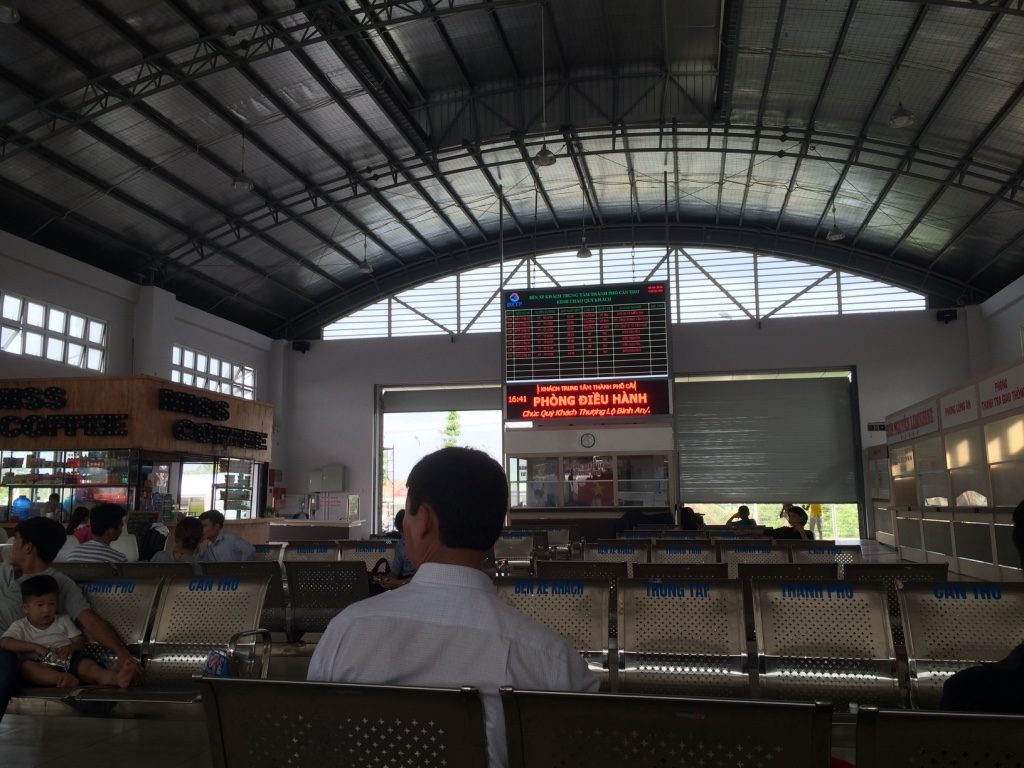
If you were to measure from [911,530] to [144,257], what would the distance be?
56.9 feet

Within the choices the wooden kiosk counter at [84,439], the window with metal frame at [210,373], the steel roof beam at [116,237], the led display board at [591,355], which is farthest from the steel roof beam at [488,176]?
the window with metal frame at [210,373]

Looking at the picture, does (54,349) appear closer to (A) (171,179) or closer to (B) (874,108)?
(A) (171,179)

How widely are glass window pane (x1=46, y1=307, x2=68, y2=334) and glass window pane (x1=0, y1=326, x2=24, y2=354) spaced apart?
2.42 feet

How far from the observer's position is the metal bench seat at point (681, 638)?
3.34m

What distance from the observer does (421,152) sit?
16.7m

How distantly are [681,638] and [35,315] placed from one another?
15.4 metres

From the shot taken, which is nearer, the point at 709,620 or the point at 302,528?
the point at 709,620

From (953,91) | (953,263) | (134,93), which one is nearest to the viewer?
(134,93)

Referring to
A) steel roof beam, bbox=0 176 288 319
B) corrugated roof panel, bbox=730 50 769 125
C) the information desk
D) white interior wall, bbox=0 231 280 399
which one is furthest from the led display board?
steel roof beam, bbox=0 176 288 319

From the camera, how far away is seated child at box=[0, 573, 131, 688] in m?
3.28

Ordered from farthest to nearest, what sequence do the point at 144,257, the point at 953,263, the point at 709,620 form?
the point at 953,263 < the point at 144,257 < the point at 709,620

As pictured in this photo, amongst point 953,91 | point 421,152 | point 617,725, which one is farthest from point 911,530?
point 617,725

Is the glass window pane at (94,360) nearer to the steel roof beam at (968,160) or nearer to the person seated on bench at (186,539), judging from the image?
the person seated on bench at (186,539)

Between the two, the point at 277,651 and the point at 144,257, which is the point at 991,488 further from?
the point at 144,257
